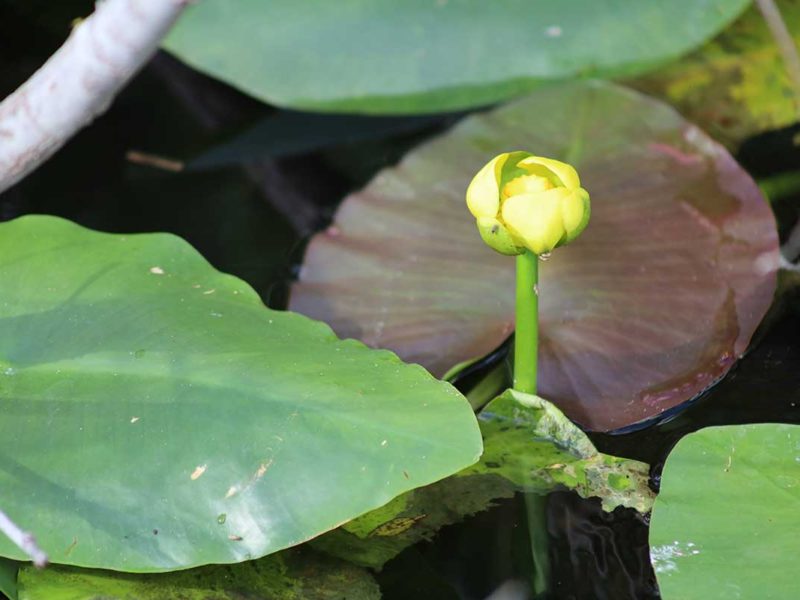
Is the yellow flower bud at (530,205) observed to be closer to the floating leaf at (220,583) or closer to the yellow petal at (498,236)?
the yellow petal at (498,236)

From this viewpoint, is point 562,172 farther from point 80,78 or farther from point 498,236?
point 80,78

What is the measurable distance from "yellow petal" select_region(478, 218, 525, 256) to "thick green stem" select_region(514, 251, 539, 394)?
3 cm

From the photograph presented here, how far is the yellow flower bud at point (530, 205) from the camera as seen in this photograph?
2.30 ft

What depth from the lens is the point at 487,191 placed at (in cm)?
71

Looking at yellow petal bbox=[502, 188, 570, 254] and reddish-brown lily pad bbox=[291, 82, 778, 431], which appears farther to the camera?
reddish-brown lily pad bbox=[291, 82, 778, 431]

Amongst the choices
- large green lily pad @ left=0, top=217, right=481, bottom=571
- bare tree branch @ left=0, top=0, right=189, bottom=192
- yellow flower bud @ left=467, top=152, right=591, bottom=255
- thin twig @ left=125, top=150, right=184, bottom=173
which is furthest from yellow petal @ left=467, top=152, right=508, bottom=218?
thin twig @ left=125, top=150, right=184, bottom=173

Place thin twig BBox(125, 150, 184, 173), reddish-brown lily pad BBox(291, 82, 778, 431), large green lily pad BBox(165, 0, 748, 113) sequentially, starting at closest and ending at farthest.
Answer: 1. reddish-brown lily pad BBox(291, 82, 778, 431)
2. large green lily pad BBox(165, 0, 748, 113)
3. thin twig BBox(125, 150, 184, 173)

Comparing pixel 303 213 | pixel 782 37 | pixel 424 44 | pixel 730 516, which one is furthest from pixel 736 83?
pixel 730 516

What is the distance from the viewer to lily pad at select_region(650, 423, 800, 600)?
64 cm

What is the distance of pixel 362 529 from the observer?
793 millimetres

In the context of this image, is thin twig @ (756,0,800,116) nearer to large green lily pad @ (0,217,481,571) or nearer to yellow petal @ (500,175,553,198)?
yellow petal @ (500,175,553,198)

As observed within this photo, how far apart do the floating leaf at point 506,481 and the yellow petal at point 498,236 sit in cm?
13

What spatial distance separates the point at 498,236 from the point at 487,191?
0.03 meters

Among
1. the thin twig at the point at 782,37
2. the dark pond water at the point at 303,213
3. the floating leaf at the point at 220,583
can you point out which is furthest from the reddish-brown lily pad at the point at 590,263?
the floating leaf at the point at 220,583
